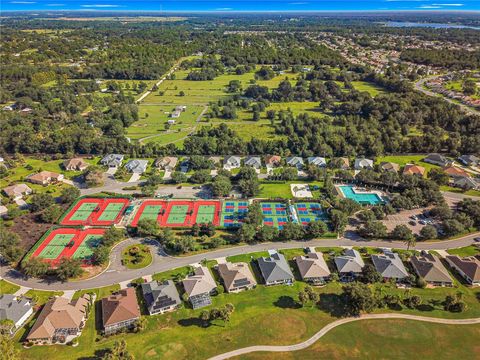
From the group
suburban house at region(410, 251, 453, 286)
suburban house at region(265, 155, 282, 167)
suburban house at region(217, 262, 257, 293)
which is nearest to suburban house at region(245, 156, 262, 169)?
suburban house at region(265, 155, 282, 167)

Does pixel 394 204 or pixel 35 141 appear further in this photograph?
pixel 35 141

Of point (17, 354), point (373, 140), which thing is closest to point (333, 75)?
point (373, 140)

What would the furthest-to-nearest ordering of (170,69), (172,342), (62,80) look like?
1. (170,69)
2. (62,80)
3. (172,342)

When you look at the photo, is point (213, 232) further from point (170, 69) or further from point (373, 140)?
point (170, 69)

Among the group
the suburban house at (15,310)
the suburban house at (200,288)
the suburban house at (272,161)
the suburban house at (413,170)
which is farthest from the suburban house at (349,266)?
the suburban house at (15,310)

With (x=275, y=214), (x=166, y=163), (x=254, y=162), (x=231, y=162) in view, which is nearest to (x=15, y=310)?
(x=275, y=214)

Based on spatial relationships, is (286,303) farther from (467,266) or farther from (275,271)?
(467,266)

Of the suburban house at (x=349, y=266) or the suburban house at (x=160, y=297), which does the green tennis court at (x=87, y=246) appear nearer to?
the suburban house at (x=160, y=297)
